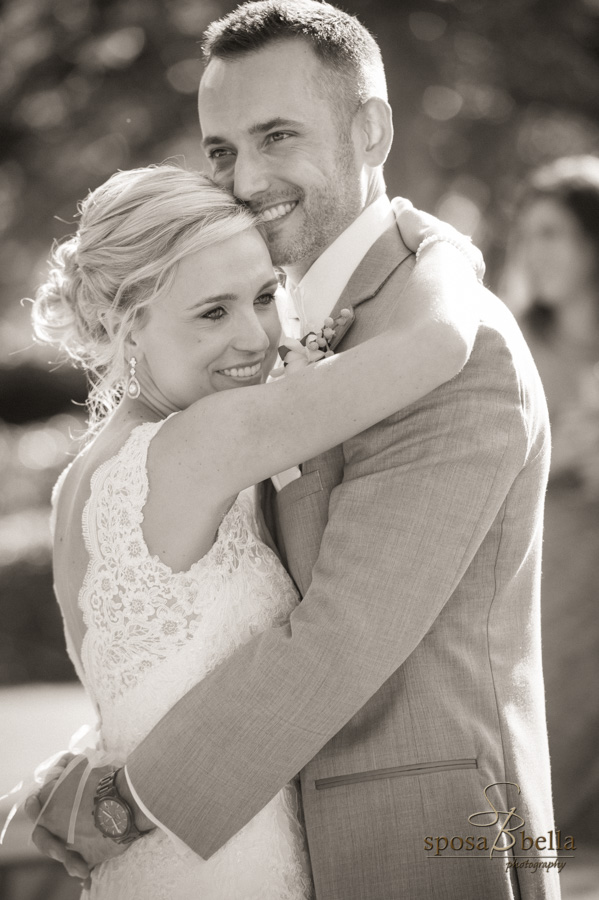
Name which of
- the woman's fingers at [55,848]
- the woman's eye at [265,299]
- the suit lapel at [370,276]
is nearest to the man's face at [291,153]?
the woman's eye at [265,299]

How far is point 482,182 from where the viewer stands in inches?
333

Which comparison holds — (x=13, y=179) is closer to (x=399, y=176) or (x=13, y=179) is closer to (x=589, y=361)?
(x=399, y=176)

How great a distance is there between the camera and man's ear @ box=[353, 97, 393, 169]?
9.66 ft

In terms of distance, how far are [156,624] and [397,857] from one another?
0.78m

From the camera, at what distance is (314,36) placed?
113 inches

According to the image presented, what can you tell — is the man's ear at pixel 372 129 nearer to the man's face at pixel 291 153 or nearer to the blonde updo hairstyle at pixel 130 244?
the man's face at pixel 291 153

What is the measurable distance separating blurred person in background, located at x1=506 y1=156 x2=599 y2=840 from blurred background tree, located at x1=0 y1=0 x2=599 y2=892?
3.10 m

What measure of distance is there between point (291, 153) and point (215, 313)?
56 cm

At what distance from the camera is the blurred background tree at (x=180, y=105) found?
748 cm

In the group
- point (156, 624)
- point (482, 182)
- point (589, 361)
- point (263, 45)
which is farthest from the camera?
point (482, 182)

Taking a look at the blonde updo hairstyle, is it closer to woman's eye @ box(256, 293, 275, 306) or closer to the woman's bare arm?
woman's eye @ box(256, 293, 275, 306)

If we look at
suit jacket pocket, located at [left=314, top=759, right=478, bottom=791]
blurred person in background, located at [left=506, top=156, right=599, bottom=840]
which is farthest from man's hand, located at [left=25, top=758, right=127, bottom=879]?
blurred person in background, located at [left=506, top=156, right=599, bottom=840]

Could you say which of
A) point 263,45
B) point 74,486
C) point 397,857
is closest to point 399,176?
point 263,45

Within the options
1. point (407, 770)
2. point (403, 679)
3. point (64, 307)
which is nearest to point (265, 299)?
point (64, 307)
